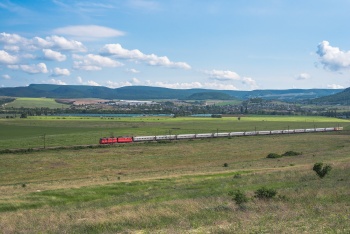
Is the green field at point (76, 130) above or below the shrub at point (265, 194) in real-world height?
below

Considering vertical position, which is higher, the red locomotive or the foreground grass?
the foreground grass

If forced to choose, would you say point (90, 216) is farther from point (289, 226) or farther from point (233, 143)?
point (233, 143)

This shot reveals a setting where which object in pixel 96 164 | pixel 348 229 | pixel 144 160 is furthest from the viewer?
pixel 144 160

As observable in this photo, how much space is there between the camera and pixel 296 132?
427ft

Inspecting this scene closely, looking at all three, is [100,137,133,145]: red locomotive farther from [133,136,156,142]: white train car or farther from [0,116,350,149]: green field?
[0,116,350,149]: green field

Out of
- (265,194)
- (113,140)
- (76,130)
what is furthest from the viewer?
(76,130)

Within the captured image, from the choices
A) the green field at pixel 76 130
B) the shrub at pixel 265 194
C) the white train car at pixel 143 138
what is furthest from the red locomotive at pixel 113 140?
the shrub at pixel 265 194

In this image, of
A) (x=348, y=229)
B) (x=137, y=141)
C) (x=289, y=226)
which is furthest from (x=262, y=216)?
(x=137, y=141)

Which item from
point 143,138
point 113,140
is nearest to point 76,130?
point 143,138

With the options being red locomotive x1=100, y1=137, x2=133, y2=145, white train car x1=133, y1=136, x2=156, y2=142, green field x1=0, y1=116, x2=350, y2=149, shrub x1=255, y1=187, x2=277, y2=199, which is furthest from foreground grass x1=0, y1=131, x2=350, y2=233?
white train car x1=133, y1=136, x2=156, y2=142

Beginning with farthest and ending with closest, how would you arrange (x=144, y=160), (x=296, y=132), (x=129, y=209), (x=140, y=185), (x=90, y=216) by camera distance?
(x=296, y=132), (x=144, y=160), (x=140, y=185), (x=129, y=209), (x=90, y=216)

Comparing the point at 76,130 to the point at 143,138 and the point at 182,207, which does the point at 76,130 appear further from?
the point at 182,207

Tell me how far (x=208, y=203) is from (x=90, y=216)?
5903mm

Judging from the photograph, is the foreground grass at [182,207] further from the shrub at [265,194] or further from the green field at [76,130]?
the green field at [76,130]
